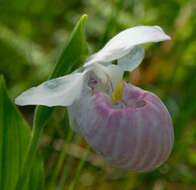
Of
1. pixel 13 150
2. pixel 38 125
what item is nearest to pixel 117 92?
pixel 38 125

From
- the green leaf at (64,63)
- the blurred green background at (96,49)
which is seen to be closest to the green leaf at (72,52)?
the green leaf at (64,63)

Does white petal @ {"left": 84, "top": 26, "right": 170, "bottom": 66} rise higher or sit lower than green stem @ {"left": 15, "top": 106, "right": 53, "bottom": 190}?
higher

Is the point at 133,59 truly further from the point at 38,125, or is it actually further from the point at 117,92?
the point at 38,125

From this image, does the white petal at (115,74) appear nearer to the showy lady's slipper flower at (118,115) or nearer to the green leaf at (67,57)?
the showy lady's slipper flower at (118,115)

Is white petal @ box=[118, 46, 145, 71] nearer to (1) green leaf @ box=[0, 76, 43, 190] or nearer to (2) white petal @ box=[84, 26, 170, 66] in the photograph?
(2) white petal @ box=[84, 26, 170, 66]

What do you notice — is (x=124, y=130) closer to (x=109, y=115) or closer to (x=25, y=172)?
(x=109, y=115)

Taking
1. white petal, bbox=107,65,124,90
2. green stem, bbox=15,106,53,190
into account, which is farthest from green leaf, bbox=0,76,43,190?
white petal, bbox=107,65,124,90
